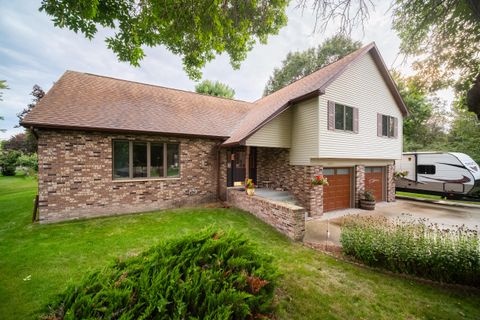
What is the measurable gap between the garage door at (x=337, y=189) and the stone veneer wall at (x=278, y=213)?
410cm

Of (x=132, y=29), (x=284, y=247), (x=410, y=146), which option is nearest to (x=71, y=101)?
(x=132, y=29)

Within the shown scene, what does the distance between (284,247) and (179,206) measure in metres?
6.02

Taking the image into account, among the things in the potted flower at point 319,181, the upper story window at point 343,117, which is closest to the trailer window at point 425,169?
the upper story window at point 343,117

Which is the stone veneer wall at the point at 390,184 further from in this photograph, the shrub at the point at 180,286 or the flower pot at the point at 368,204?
the shrub at the point at 180,286

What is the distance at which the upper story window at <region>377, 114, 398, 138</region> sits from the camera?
11.1 m

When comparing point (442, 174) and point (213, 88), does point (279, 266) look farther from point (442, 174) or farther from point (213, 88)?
point (213, 88)

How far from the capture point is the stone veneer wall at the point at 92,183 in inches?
293

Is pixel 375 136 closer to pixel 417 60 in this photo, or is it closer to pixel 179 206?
pixel 417 60

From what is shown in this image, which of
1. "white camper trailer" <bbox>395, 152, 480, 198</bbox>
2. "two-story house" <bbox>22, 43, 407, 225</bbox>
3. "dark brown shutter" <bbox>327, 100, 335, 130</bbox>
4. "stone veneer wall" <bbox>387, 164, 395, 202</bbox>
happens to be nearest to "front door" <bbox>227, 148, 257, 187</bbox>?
"two-story house" <bbox>22, 43, 407, 225</bbox>

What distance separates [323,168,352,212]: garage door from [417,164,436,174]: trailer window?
805cm

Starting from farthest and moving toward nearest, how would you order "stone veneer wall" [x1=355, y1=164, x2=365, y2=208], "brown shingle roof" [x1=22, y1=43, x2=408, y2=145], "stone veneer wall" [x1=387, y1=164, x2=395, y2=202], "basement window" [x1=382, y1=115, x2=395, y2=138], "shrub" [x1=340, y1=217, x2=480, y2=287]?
1. "stone veneer wall" [x1=387, y1=164, x2=395, y2=202]
2. "basement window" [x1=382, y1=115, x2=395, y2=138]
3. "stone veneer wall" [x1=355, y1=164, x2=365, y2=208]
4. "brown shingle roof" [x1=22, y1=43, x2=408, y2=145]
5. "shrub" [x1=340, y1=217, x2=480, y2=287]

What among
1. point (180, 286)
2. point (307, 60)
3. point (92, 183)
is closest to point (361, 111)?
point (180, 286)

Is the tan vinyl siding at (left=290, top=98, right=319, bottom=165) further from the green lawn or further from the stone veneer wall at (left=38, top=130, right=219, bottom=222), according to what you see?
the stone veneer wall at (left=38, top=130, right=219, bottom=222)

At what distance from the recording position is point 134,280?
7.54 ft
